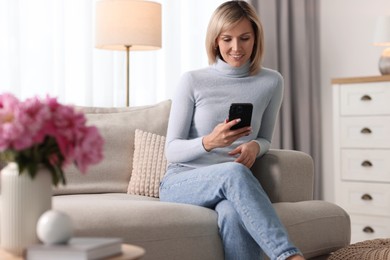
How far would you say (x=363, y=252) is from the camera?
8.01ft

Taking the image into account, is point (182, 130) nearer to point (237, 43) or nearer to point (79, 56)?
point (237, 43)

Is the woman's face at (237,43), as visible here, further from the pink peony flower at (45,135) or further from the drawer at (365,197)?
the drawer at (365,197)

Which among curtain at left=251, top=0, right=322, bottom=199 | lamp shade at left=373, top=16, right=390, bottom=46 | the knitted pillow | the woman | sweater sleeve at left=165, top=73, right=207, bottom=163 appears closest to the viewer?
the woman

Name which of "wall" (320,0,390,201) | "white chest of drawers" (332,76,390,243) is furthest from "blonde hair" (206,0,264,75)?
"wall" (320,0,390,201)

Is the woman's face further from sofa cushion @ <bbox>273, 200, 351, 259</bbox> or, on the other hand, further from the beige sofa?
sofa cushion @ <bbox>273, 200, 351, 259</bbox>

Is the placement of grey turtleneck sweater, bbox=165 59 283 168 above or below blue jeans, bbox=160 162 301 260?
above

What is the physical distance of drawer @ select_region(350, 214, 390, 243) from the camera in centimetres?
387

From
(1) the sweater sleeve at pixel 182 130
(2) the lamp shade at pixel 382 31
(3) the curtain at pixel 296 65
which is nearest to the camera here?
(1) the sweater sleeve at pixel 182 130

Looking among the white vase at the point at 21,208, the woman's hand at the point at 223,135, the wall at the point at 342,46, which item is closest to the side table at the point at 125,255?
the white vase at the point at 21,208

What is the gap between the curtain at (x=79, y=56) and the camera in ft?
11.2

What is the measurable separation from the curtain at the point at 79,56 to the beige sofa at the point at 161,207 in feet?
2.24

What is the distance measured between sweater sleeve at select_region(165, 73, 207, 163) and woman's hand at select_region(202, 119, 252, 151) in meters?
0.04

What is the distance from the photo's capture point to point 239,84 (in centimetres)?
264

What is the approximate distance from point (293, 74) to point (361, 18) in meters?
0.59
